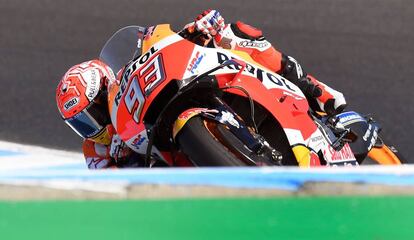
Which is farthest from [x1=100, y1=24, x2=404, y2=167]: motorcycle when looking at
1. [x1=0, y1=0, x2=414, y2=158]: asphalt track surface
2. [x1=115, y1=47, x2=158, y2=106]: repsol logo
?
[x1=0, y1=0, x2=414, y2=158]: asphalt track surface

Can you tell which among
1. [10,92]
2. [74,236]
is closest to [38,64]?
[10,92]

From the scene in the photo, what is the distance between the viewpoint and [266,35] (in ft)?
22.8

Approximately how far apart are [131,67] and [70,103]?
0.52 m

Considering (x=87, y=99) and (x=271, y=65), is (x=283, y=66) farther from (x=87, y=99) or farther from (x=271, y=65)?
(x=87, y=99)

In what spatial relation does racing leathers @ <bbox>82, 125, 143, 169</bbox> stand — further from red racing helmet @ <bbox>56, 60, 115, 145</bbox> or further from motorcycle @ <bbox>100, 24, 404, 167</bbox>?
motorcycle @ <bbox>100, 24, 404, 167</bbox>

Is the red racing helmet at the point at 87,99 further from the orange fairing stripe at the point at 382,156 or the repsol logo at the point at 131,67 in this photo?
the orange fairing stripe at the point at 382,156

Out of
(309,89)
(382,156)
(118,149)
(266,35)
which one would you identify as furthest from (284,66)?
(266,35)

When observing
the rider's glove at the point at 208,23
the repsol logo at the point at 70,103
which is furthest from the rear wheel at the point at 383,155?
the repsol logo at the point at 70,103

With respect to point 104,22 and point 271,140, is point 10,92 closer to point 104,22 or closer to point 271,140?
point 104,22

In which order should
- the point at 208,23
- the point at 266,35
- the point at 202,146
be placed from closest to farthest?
1. the point at 202,146
2. the point at 208,23
3. the point at 266,35

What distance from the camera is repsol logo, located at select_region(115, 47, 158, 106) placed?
390cm

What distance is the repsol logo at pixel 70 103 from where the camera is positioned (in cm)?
423

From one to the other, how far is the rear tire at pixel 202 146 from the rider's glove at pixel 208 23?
78 cm

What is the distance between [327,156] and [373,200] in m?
1.25
